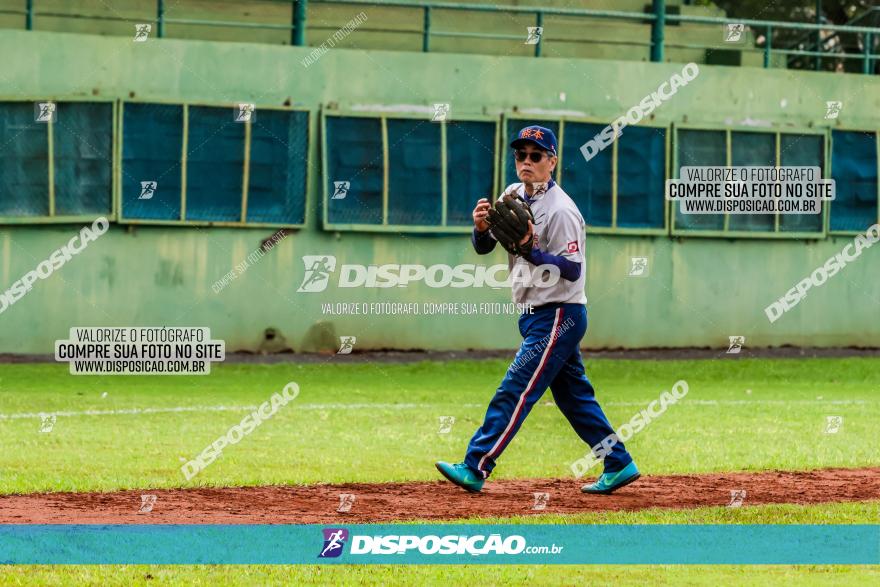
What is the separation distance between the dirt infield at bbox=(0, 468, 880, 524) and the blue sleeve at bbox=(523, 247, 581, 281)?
1416 millimetres

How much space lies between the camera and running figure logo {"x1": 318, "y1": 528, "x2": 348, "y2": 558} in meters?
7.77

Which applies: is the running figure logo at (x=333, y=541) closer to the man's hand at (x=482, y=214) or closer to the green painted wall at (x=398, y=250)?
the man's hand at (x=482, y=214)

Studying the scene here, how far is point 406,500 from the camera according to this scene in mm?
9656

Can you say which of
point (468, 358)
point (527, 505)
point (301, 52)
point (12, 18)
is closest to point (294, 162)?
point (301, 52)

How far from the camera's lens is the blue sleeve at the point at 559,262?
30.9 feet

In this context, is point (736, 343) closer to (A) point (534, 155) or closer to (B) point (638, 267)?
(B) point (638, 267)

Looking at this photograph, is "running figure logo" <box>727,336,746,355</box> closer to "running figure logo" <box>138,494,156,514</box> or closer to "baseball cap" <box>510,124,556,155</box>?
"baseball cap" <box>510,124,556,155</box>

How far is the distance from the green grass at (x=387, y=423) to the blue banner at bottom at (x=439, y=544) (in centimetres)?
221

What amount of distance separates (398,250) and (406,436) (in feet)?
28.3

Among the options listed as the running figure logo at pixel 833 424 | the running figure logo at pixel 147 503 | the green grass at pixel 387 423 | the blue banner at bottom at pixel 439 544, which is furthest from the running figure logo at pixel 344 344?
the blue banner at bottom at pixel 439 544

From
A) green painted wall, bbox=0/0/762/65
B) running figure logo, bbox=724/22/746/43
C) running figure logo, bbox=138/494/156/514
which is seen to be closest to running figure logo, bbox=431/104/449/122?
green painted wall, bbox=0/0/762/65

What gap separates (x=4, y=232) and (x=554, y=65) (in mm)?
8249

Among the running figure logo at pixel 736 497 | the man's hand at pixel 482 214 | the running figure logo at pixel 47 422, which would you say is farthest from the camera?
the running figure logo at pixel 47 422

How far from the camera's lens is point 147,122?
68.0ft
